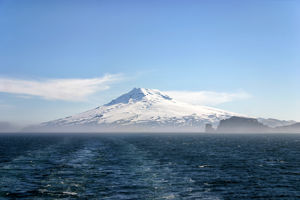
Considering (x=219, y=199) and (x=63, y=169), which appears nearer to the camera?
(x=219, y=199)

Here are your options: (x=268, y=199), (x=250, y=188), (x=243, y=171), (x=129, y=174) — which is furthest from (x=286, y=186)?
(x=129, y=174)

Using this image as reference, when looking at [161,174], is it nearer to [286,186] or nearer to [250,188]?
[250,188]

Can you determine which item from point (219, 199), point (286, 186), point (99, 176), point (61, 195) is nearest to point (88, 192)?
point (61, 195)

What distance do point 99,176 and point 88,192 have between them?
11.0 m

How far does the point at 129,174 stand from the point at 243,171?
2115cm

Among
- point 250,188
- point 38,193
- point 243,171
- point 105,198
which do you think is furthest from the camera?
point 243,171

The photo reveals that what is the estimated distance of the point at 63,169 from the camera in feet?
179

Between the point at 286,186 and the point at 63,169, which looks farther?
the point at 63,169

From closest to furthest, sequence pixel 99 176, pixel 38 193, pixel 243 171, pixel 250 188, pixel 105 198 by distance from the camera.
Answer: pixel 105 198 < pixel 38 193 < pixel 250 188 < pixel 99 176 < pixel 243 171

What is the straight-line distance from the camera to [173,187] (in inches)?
1553

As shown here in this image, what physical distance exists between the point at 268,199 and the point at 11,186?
3361cm

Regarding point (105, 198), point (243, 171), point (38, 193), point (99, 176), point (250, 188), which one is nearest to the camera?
point (105, 198)

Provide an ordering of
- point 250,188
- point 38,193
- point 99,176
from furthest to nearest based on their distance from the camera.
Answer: point 99,176
point 250,188
point 38,193

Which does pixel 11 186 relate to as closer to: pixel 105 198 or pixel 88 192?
pixel 88 192
